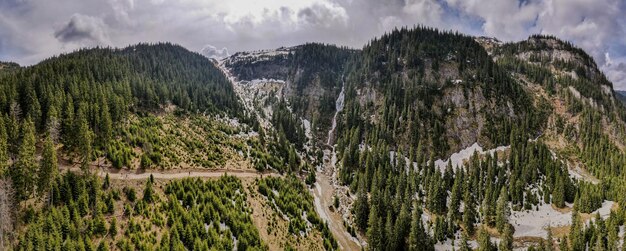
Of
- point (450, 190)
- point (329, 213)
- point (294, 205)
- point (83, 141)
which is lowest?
point (329, 213)

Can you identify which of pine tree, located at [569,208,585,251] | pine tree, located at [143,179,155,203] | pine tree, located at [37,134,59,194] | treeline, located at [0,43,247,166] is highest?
treeline, located at [0,43,247,166]

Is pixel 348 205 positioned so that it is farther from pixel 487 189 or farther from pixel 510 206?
pixel 510 206

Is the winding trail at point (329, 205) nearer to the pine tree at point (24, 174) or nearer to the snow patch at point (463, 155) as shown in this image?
the snow patch at point (463, 155)

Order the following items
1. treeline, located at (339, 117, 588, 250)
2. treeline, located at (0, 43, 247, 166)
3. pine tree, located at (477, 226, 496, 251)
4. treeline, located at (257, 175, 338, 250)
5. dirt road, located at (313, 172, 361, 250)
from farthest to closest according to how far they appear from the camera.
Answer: treeline, located at (339, 117, 588, 250) → dirt road, located at (313, 172, 361, 250) → pine tree, located at (477, 226, 496, 251) → treeline, located at (257, 175, 338, 250) → treeline, located at (0, 43, 247, 166)

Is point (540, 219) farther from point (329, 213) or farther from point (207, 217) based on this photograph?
point (207, 217)

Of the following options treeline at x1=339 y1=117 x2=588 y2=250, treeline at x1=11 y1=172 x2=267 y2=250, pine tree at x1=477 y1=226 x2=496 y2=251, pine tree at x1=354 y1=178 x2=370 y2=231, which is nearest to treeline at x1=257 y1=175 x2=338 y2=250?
treeline at x1=339 y1=117 x2=588 y2=250

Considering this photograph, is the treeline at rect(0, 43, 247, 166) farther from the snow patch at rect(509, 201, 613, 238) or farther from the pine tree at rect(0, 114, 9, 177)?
the snow patch at rect(509, 201, 613, 238)

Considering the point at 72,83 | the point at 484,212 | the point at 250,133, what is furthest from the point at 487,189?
the point at 72,83

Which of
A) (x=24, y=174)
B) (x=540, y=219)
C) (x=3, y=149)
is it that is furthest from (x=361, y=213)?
(x=3, y=149)
